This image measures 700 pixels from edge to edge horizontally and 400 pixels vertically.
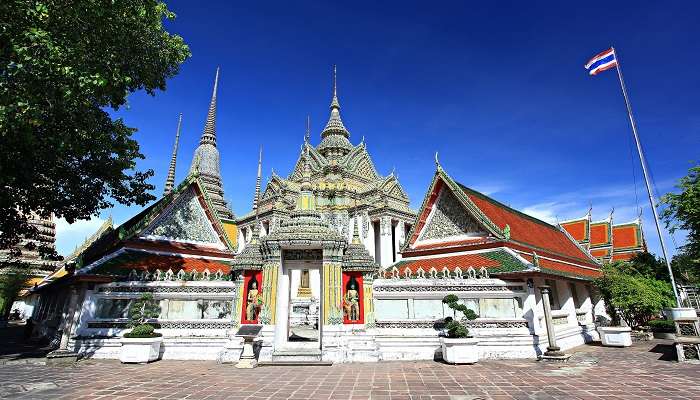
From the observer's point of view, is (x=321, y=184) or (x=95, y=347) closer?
(x=95, y=347)

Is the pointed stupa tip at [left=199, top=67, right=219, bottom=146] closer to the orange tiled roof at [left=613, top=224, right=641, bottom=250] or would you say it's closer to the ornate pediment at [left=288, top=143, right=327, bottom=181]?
the ornate pediment at [left=288, top=143, right=327, bottom=181]

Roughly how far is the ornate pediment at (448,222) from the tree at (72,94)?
41.0ft

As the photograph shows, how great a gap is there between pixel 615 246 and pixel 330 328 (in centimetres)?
3058

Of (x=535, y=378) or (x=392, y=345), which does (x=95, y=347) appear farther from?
(x=535, y=378)

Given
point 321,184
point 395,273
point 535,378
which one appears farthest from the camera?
point 321,184

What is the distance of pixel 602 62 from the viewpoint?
17.8 m

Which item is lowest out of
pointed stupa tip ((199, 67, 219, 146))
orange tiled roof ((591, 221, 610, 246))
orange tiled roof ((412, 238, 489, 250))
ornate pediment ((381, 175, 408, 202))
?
orange tiled roof ((412, 238, 489, 250))

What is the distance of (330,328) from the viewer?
36.3 ft

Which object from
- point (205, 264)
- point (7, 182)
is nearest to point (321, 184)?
point (205, 264)

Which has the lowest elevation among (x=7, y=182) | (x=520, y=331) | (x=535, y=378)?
(x=535, y=378)

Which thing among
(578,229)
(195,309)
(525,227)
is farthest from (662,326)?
(195,309)

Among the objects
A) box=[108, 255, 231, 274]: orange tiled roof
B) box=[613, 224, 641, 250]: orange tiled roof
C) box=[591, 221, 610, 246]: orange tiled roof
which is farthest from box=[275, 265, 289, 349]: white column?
box=[613, 224, 641, 250]: orange tiled roof

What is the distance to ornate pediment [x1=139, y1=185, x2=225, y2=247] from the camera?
15.5m

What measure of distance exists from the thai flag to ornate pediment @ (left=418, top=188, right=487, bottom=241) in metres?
9.56
